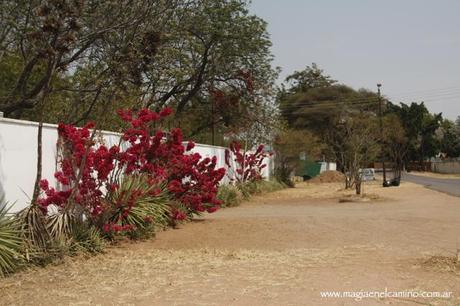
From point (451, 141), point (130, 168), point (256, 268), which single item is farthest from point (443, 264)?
point (451, 141)

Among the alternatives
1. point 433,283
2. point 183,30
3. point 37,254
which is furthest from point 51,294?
point 183,30

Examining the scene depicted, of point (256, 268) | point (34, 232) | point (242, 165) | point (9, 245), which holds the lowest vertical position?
point (256, 268)

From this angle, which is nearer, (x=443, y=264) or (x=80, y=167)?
(x=443, y=264)

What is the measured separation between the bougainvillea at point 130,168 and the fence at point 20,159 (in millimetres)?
247

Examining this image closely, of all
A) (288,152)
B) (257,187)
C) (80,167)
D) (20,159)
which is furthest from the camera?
(288,152)

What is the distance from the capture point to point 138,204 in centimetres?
1129

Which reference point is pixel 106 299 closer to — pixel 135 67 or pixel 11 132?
pixel 11 132

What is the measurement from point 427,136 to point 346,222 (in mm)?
76443

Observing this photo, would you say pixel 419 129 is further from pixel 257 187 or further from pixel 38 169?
pixel 38 169

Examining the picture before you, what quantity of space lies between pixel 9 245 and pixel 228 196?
43.2ft

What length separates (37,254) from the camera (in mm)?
8250

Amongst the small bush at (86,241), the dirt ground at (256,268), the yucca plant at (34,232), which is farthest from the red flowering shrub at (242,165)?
the yucca plant at (34,232)

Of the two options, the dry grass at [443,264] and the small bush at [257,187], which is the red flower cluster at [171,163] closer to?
the dry grass at [443,264]

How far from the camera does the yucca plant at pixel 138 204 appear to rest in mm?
10602
